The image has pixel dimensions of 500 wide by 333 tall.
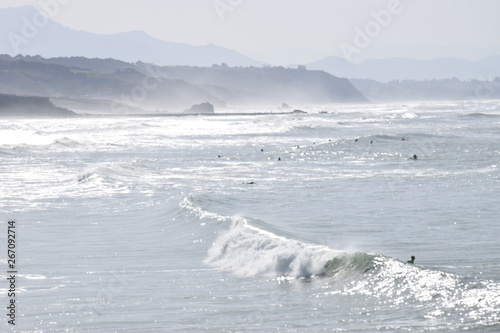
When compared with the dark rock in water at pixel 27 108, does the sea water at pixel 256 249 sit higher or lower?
lower

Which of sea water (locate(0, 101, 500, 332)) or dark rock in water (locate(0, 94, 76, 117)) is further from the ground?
dark rock in water (locate(0, 94, 76, 117))

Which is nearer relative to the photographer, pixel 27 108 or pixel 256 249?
pixel 256 249

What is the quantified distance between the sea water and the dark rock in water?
143916mm

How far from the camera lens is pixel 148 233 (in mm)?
22891

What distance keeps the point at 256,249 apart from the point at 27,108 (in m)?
173

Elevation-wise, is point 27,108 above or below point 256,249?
above

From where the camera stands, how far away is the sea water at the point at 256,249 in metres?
13.6

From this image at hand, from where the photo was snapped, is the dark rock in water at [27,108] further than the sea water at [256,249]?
Yes

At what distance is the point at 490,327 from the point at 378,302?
246 centimetres

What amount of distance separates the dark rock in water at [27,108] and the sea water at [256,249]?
14392 cm

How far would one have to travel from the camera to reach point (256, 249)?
19312 millimetres

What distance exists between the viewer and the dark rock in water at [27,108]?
18025 cm

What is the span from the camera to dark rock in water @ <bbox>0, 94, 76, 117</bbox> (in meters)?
180

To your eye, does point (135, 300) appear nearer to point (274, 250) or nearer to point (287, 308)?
point (287, 308)
